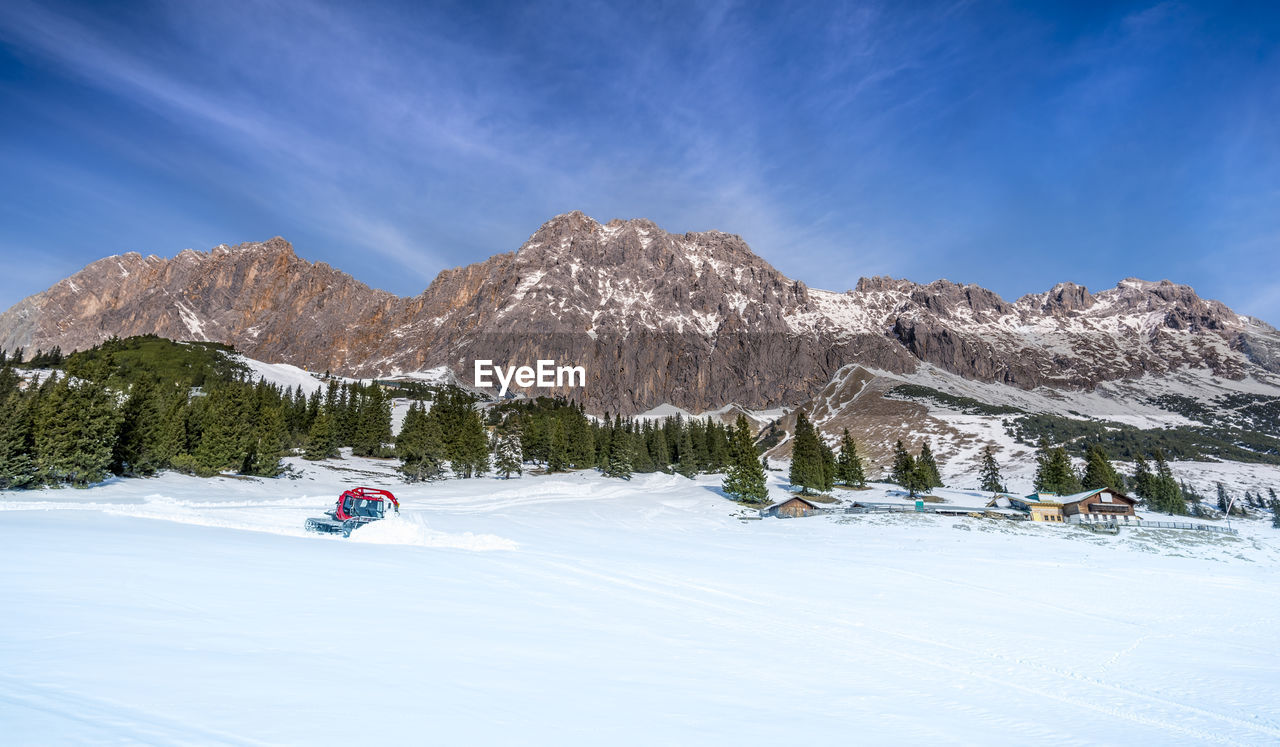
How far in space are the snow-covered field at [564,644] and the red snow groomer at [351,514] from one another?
144cm

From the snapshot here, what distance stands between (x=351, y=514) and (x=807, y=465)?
6180 centimetres

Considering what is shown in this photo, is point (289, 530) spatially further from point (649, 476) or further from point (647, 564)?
point (649, 476)

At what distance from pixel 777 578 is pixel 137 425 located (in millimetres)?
43081

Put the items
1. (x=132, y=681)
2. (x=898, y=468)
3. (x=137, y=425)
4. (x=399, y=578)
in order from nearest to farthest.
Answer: (x=132, y=681) < (x=399, y=578) < (x=137, y=425) < (x=898, y=468)

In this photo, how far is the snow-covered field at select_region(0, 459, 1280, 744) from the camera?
532cm

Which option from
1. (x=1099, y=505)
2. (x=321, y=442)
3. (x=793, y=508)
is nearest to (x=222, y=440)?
(x=321, y=442)

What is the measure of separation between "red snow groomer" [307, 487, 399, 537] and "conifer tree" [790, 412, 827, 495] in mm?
58811

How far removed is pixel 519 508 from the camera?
4056cm

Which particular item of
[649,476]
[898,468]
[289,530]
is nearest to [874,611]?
[289,530]

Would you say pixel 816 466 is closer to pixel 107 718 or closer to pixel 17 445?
pixel 17 445

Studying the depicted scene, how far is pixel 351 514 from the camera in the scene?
2270 cm

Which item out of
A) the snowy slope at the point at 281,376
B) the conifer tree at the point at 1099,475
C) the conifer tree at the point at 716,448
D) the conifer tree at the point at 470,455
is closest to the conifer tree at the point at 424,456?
the conifer tree at the point at 470,455

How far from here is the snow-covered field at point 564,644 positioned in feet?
17.5

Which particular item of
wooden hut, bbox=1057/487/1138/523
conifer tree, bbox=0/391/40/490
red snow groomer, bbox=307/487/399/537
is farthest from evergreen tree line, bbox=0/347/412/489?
wooden hut, bbox=1057/487/1138/523
